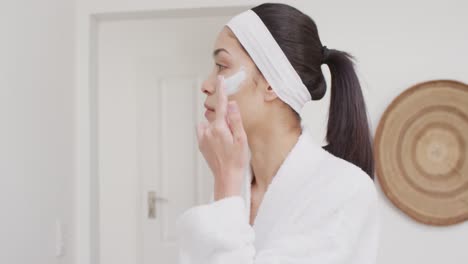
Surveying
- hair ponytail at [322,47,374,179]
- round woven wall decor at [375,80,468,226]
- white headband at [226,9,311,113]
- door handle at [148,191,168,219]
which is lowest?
door handle at [148,191,168,219]

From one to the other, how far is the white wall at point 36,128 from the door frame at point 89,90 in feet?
0.15

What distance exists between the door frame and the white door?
880 millimetres

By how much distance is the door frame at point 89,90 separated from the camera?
2.27 m

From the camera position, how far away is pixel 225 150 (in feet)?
3.07

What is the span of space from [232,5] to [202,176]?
1238 millimetres

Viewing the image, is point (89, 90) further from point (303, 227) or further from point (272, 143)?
point (303, 227)

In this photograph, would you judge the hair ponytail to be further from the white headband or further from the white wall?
the white wall

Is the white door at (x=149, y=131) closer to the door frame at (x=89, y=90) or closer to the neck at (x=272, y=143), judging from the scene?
the door frame at (x=89, y=90)

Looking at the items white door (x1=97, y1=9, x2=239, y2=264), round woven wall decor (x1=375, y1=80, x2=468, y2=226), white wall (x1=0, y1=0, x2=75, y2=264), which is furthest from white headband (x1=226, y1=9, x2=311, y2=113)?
white door (x1=97, y1=9, x2=239, y2=264)

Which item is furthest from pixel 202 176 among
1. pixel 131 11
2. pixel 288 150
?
pixel 288 150

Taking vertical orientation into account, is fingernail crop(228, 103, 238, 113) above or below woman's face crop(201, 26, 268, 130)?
below

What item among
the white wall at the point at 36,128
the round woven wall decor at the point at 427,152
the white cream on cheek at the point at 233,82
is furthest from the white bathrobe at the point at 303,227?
the round woven wall decor at the point at 427,152

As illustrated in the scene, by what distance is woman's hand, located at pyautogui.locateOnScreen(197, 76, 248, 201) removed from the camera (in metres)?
0.93

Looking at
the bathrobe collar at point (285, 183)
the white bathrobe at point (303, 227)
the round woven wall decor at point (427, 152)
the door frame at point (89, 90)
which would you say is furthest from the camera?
the door frame at point (89, 90)
